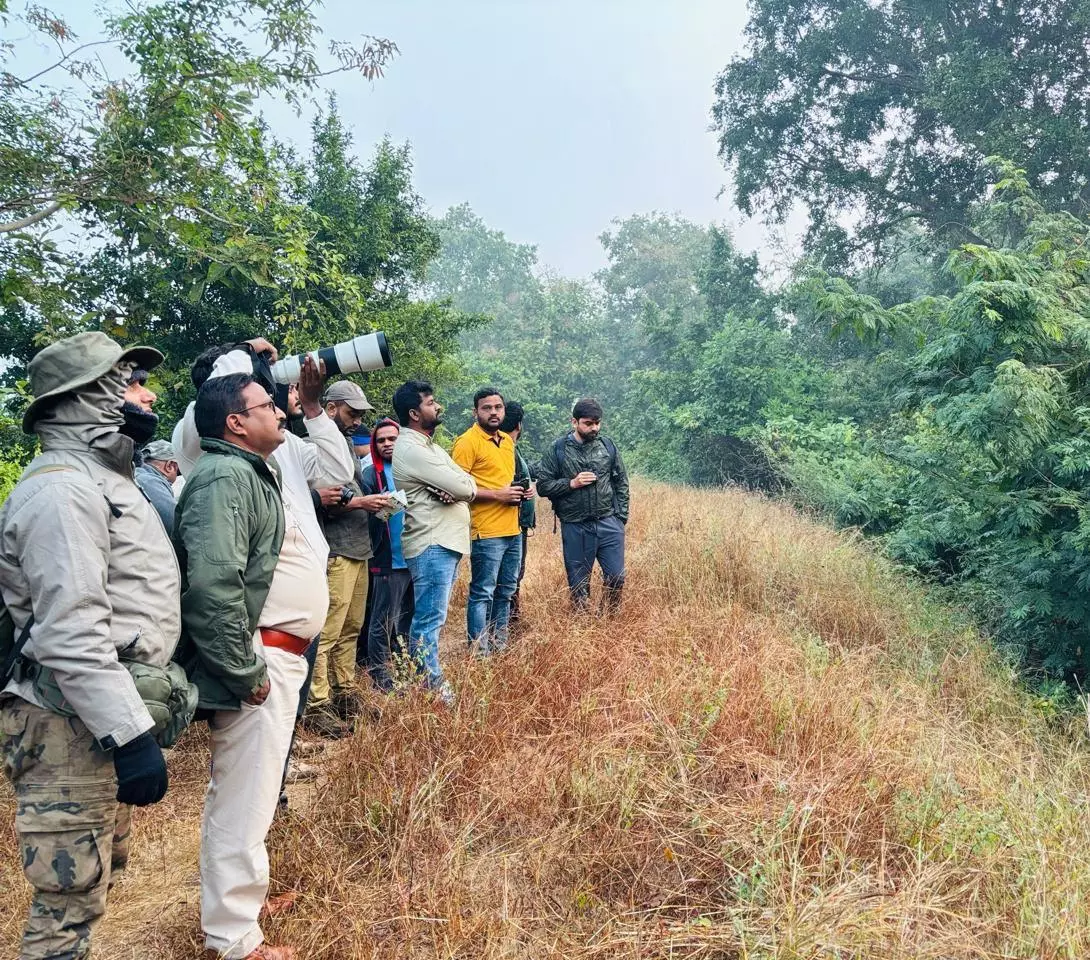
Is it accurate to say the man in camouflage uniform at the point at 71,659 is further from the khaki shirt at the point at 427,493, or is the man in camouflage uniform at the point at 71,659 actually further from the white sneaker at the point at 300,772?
the khaki shirt at the point at 427,493

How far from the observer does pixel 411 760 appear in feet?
9.82

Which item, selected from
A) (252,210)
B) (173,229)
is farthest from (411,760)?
(252,210)

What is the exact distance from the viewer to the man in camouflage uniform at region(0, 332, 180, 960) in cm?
175

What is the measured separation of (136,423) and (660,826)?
203 cm

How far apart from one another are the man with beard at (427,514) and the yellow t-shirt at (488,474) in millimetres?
509

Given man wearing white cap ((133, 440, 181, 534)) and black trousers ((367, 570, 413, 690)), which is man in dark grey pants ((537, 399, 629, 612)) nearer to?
black trousers ((367, 570, 413, 690))

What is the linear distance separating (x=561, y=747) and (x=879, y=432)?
1416cm

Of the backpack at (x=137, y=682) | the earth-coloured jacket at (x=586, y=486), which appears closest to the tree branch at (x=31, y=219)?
the earth-coloured jacket at (x=586, y=486)

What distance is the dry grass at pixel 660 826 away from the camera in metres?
2.21

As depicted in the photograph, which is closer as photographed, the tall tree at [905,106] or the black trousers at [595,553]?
the black trousers at [595,553]

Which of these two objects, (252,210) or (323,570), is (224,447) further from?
(252,210)

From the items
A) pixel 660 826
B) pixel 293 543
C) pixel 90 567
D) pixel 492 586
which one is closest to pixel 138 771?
pixel 90 567

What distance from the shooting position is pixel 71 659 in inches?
68.6

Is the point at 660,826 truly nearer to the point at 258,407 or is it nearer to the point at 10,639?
the point at 258,407
